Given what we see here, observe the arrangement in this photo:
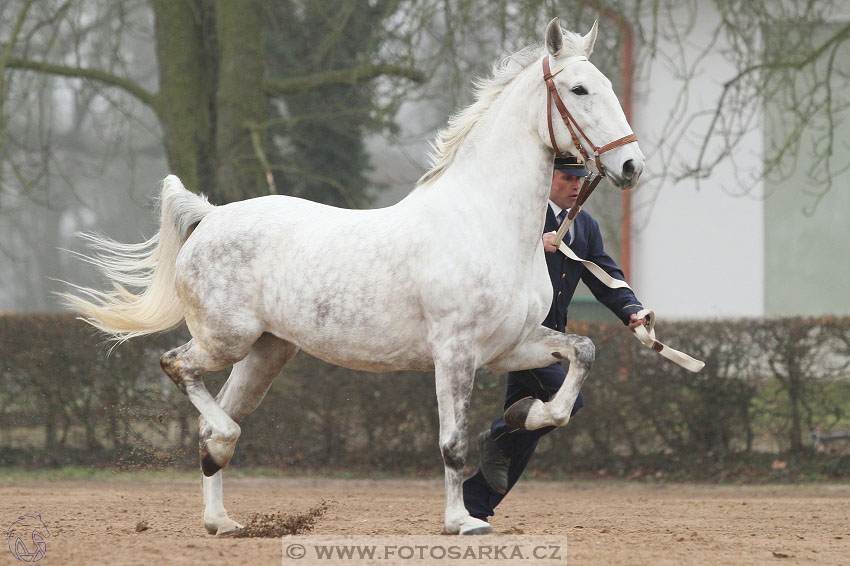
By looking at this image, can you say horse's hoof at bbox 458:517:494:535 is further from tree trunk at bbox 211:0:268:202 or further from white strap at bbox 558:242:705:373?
tree trunk at bbox 211:0:268:202

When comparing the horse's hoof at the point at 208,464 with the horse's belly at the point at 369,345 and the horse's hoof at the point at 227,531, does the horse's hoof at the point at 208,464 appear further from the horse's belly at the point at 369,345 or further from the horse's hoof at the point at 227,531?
the horse's belly at the point at 369,345

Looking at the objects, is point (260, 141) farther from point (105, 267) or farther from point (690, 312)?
point (690, 312)

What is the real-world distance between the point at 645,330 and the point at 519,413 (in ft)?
2.64

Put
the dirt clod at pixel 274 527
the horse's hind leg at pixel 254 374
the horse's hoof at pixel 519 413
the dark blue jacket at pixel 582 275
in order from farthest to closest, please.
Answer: the horse's hind leg at pixel 254 374
the dark blue jacket at pixel 582 275
the dirt clod at pixel 274 527
the horse's hoof at pixel 519 413

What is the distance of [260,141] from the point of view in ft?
34.4

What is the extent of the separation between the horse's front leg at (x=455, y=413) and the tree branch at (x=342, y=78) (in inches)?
245

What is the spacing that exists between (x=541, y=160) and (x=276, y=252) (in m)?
1.42

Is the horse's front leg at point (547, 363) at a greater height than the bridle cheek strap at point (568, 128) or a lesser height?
lesser

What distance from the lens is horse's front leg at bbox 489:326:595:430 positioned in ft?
14.8

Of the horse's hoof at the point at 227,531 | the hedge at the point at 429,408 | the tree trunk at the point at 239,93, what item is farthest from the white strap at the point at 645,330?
the tree trunk at the point at 239,93

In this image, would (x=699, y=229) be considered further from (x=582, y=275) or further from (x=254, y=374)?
(x=254, y=374)

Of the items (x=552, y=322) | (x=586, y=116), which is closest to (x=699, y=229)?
(x=552, y=322)

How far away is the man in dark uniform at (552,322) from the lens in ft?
16.8

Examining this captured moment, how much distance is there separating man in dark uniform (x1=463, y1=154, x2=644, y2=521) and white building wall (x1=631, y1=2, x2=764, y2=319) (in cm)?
872
